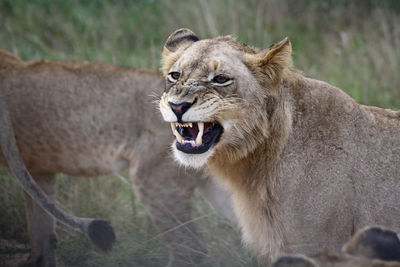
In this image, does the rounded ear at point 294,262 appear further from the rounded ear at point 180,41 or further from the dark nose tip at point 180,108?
the rounded ear at point 180,41

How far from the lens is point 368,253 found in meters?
2.81

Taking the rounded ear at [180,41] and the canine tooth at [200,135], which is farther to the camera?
the rounded ear at [180,41]

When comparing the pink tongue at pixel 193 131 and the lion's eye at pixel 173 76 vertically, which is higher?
the lion's eye at pixel 173 76

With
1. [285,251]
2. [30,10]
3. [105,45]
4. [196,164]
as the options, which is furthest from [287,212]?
[30,10]

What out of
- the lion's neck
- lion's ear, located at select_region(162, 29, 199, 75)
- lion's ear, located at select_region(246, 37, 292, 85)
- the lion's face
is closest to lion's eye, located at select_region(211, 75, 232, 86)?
the lion's face

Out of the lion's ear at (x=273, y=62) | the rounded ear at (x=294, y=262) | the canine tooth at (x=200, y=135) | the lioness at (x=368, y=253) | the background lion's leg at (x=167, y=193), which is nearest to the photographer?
the rounded ear at (x=294, y=262)

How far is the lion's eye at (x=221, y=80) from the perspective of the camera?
3.52m

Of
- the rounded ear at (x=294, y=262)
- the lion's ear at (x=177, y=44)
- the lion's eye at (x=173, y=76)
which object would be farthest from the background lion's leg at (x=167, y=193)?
the rounded ear at (x=294, y=262)

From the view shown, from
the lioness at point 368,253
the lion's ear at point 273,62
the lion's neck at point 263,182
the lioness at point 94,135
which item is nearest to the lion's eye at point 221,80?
the lion's ear at point 273,62

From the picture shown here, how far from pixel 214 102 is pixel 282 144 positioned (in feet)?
1.69

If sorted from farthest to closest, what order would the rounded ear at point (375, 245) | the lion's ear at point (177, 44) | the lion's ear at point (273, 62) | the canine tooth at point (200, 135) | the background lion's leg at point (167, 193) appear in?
the background lion's leg at point (167, 193) < the lion's ear at point (177, 44) < the lion's ear at point (273, 62) < the canine tooth at point (200, 135) < the rounded ear at point (375, 245)

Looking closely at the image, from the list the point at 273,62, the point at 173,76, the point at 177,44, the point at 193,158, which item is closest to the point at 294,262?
the point at 193,158

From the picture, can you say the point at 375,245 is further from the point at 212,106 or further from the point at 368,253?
the point at 212,106

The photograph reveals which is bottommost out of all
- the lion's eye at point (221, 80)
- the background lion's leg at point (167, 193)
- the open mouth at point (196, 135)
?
the background lion's leg at point (167, 193)
